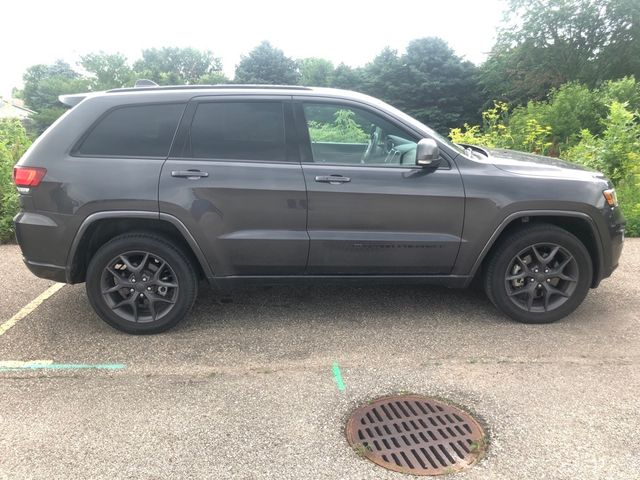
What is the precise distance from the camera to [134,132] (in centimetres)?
366

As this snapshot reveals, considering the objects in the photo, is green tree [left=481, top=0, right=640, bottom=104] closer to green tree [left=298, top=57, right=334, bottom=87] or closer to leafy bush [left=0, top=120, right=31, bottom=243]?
green tree [left=298, top=57, right=334, bottom=87]

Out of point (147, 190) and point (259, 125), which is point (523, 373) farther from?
point (147, 190)

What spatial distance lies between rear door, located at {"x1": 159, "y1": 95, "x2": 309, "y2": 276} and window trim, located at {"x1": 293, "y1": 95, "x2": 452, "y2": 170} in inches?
2.4

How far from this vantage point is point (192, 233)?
365 cm

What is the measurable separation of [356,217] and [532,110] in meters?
10.5

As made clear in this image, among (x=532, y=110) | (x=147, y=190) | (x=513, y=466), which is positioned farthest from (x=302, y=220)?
(x=532, y=110)

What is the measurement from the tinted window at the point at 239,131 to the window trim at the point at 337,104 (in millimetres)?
129

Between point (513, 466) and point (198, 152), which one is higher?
point (198, 152)

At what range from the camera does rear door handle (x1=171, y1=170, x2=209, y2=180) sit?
11.8 feet

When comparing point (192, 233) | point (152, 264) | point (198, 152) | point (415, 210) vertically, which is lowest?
point (152, 264)

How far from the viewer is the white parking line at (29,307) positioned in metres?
3.95

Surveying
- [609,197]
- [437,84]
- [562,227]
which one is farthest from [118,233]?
[437,84]

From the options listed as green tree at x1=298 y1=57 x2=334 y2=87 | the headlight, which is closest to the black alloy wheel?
the headlight

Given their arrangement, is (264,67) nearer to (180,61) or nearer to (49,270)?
(180,61)
